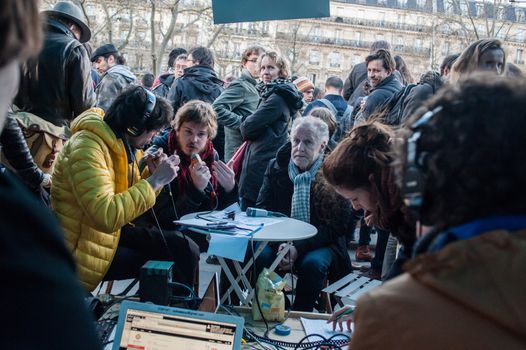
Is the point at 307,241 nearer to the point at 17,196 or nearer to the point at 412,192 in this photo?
the point at 412,192

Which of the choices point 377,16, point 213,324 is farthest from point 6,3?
point 377,16

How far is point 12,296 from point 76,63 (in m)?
3.64

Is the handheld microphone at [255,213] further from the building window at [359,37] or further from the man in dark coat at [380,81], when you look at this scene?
the building window at [359,37]

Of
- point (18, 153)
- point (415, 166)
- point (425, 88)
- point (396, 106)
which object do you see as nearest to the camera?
point (415, 166)

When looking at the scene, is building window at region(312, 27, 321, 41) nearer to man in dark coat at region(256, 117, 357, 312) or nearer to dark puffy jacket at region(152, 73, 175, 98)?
dark puffy jacket at region(152, 73, 175, 98)

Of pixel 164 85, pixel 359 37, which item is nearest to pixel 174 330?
pixel 164 85

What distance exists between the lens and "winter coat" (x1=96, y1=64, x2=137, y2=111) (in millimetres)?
5402

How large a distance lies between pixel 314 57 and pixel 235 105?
4867cm

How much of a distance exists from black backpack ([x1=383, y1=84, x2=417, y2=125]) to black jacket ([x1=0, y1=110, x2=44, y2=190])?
2.55 m

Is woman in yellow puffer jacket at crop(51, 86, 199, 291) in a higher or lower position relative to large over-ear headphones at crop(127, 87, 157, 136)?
lower

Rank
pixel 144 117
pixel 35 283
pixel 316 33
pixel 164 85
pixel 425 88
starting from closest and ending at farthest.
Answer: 1. pixel 35 283
2. pixel 144 117
3. pixel 425 88
4. pixel 164 85
5. pixel 316 33

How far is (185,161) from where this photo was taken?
3.82 m

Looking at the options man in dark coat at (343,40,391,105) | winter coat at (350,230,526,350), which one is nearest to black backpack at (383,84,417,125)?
man in dark coat at (343,40,391,105)

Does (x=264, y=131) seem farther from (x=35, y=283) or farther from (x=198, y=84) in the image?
(x=35, y=283)
